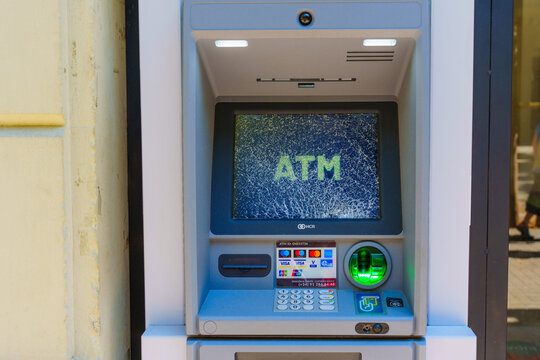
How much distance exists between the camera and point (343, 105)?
5.72 ft

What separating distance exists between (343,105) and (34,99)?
1193mm

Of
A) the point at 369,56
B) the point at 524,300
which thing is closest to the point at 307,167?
the point at 369,56

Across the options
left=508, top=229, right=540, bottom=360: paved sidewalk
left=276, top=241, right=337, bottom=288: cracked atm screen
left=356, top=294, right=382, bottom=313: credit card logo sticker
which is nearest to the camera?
left=356, top=294, right=382, bottom=313: credit card logo sticker

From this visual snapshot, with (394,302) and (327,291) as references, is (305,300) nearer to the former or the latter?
(327,291)

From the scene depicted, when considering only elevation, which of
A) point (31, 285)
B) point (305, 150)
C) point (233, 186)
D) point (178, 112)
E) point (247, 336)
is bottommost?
point (247, 336)

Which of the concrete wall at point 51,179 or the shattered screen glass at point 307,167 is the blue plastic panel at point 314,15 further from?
the concrete wall at point 51,179

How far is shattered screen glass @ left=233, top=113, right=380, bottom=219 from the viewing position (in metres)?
1.69

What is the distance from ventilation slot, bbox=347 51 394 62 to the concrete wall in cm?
97

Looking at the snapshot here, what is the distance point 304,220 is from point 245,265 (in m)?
0.29

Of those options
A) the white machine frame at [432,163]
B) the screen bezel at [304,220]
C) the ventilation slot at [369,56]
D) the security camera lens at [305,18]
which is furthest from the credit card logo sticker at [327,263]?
the security camera lens at [305,18]

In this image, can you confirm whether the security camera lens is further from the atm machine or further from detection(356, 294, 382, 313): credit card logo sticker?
detection(356, 294, 382, 313): credit card logo sticker

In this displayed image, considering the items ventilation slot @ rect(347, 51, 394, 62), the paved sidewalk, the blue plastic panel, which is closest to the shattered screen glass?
ventilation slot @ rect(347, 51, 394, 62)

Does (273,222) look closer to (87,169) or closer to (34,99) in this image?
(87,169)

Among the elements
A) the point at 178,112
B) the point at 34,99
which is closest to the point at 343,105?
the point at 178,112
